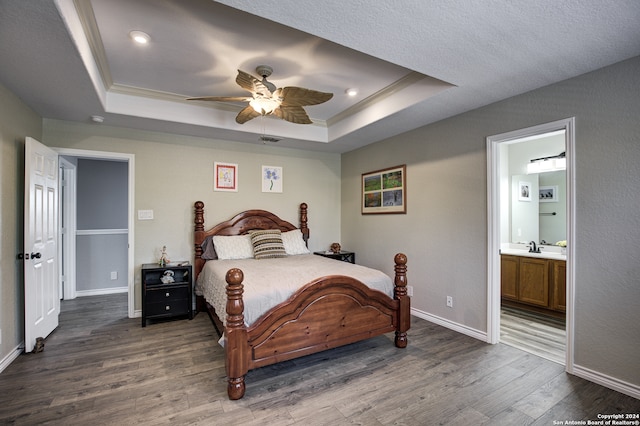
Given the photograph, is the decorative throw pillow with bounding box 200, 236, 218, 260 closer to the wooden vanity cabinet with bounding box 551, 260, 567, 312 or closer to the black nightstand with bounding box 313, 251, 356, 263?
the black nightstand with bounding box 313, 251, 356, 263

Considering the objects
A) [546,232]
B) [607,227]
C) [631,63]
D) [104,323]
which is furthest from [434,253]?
[104,323]

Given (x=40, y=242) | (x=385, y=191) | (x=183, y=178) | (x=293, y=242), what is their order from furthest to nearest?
(x=293, y=242) → (x=385, y=191) → (x=183, y=178) → (x=40, y=242)

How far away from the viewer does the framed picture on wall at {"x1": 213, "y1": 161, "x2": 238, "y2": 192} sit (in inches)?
177

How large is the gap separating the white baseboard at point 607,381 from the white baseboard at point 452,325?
2.64 ft

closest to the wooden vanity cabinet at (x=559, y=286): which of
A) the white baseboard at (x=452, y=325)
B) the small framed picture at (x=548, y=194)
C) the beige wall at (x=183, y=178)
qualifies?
the small framed picture at (x=548, y=194)

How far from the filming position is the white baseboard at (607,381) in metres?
2.20

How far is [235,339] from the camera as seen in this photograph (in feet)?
7.21

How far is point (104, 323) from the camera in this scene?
12.2 feet

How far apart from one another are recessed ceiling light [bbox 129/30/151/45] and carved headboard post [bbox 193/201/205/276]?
2.21 metres

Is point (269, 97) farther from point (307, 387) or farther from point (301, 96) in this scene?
point (307, 387)

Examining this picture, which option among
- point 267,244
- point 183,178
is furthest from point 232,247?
point 183,178

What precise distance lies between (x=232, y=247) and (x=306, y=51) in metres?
2.63

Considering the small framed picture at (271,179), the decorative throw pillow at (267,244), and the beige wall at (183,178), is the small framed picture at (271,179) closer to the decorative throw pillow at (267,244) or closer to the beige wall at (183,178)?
the beige wall at (183,178)

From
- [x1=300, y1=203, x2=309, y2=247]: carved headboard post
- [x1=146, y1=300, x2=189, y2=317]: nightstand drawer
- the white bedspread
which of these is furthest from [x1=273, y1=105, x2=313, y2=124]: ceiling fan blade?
[x1=146, y1=300, x2=189, y2=317]: nightstand drawer
